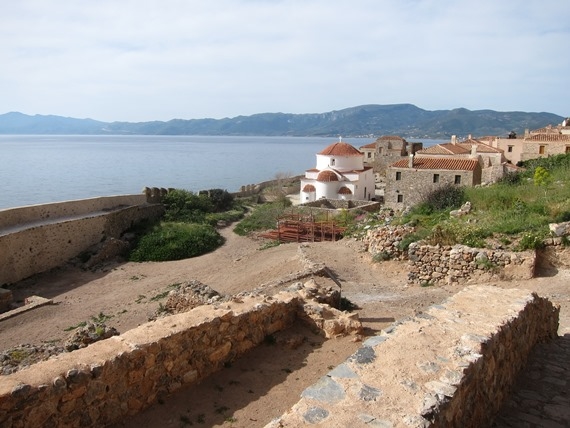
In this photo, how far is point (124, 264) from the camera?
23234 mm

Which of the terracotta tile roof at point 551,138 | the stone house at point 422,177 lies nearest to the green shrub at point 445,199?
the stone house at point 422,177

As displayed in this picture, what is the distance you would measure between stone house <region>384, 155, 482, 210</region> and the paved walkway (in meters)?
→ 21.0

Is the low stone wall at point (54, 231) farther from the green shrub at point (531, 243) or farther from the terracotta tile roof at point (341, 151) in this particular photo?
the green shrub at point (531, 243)

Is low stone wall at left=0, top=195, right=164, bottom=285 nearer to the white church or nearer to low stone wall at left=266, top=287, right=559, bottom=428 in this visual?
the white church

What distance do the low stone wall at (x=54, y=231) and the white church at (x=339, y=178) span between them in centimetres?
1597

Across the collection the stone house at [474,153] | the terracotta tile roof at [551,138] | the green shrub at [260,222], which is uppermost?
the terracotta tile roof at [551,138]

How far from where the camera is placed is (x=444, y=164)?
2855cm

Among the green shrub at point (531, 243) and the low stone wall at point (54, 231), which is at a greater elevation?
the green shrub at point (531, 243)

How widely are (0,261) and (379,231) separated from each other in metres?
15.3

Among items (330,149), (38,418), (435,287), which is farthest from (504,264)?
(330,149)

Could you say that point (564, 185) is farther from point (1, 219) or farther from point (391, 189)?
point (1, 219)

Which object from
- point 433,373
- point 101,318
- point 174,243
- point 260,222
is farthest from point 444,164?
point 433,373

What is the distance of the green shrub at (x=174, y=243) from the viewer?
952 inches

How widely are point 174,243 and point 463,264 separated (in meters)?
15.8
